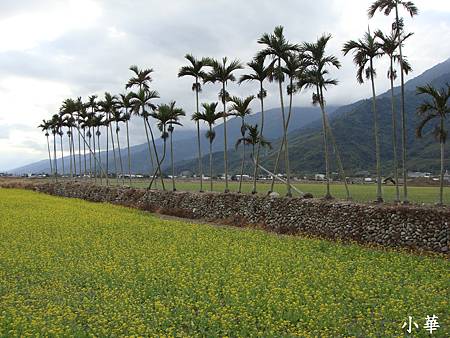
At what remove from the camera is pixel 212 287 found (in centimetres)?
1474

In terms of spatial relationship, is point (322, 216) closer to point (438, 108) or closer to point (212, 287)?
point (438, 108)

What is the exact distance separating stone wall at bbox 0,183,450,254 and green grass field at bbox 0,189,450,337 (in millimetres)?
1866

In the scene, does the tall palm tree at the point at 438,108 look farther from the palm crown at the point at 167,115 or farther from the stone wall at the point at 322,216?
the palm crown at the point at 167,115

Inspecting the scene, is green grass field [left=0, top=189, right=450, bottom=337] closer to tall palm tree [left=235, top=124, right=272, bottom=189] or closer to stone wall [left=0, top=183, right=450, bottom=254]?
stone wall [left=0, top=183, right=450, bottom=254]

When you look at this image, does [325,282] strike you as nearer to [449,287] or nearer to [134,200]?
[449,287]

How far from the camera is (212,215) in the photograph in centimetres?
3809

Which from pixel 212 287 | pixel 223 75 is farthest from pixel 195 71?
pixel 212 287

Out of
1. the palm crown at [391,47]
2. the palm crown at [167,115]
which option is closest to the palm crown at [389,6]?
the palm crown at [391,47]

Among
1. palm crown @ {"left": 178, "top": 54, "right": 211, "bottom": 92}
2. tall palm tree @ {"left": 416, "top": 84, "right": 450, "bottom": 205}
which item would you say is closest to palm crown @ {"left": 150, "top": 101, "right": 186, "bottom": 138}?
palm crown @ {"left": 178, "top": 54, "right": 211, "bottom": 92}

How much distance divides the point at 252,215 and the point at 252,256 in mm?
14128

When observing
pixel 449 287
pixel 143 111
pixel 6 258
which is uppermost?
pixel 143 111

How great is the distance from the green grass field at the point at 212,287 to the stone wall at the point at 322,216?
187cm

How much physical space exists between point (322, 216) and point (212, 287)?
1483 centimetres

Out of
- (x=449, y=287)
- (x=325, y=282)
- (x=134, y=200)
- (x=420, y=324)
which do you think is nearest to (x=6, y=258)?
(x=325, y=282)
